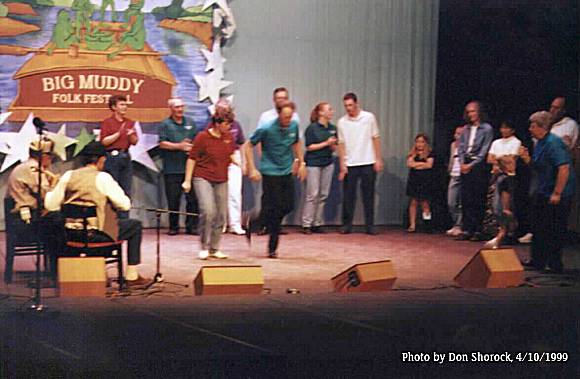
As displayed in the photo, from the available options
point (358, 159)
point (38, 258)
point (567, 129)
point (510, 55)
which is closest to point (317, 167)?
point (358, 159)

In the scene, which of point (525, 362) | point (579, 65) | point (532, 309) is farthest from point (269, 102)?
point (525, 362)

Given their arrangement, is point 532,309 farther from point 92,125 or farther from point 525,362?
point 92,125

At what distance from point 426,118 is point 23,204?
3.82m

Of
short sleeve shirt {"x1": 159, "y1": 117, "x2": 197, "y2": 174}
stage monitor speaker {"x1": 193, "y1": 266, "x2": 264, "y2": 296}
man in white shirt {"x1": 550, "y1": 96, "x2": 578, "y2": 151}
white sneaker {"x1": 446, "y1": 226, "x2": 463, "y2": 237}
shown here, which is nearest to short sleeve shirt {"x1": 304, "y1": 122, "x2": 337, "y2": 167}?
short sleeve shirt {"x1": 159, "y1": 117, "x2": 197, "y2": 174}

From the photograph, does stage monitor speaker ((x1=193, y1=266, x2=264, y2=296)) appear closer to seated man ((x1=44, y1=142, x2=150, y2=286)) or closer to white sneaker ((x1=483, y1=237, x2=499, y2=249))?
seated man ((x1=44, y1=142, x2=150, y2=286))

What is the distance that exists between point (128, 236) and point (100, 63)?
2550 millimetres

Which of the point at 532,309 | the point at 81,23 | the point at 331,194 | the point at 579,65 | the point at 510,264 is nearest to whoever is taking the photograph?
the point at 532,309

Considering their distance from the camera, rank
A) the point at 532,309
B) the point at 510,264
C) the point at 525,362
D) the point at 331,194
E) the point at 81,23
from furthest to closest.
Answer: the point at 331,194 → the point at 81,23 → the point at 510,264 → the point at 532,309 → the point at 525,362

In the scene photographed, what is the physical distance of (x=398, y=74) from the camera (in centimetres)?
877

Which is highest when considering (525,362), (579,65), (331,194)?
(579,65)

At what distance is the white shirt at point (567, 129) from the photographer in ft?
25.2

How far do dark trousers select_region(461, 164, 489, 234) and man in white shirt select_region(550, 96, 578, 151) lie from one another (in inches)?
48.8

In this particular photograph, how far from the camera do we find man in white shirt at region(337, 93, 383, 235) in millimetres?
9000

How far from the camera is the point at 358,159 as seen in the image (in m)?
9.16
